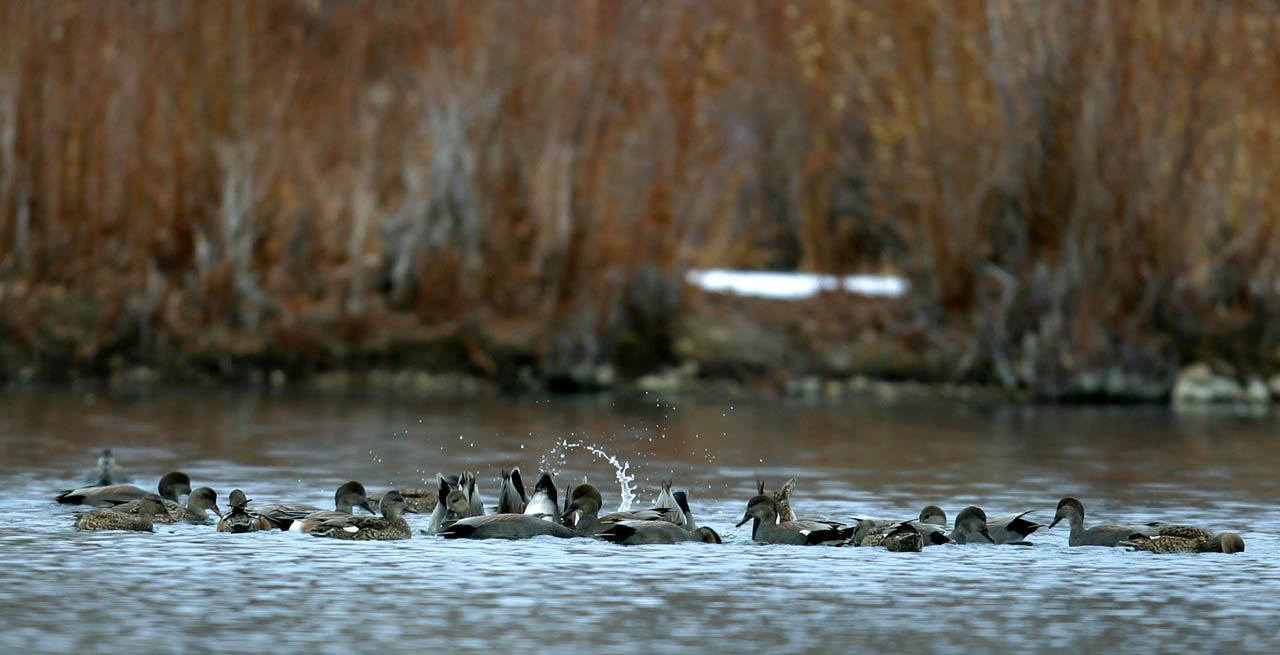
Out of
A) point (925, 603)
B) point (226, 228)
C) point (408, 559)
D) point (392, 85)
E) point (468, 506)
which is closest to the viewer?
point (925, 603)

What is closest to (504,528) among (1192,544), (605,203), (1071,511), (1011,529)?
(1011,529)

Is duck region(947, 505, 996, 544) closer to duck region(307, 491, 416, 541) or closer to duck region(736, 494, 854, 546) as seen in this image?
duck region(736, 494, 854, 546)

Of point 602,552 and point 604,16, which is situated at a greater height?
point 604,16

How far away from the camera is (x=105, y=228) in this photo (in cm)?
2953

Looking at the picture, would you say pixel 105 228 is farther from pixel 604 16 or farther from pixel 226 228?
pixel 604 16

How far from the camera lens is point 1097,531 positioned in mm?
13594

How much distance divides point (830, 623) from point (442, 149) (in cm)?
1923

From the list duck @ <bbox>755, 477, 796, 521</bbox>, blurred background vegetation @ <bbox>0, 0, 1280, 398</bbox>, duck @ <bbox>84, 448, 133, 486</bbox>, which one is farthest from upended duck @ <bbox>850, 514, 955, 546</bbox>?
blurred background vegetation @ <bbox>0, 0, 1280, 398</bbox>

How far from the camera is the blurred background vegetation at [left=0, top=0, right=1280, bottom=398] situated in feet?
90.2

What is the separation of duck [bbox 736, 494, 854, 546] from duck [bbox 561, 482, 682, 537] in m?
0.49

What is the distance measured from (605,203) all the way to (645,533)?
620 inches

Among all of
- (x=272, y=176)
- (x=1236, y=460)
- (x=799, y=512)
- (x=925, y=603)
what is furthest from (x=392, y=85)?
(x=925, y=603)

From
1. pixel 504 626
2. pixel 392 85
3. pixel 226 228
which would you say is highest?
pixel 392 85

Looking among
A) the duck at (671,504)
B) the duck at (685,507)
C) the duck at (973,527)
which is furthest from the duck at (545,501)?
the duck at (973,527)
